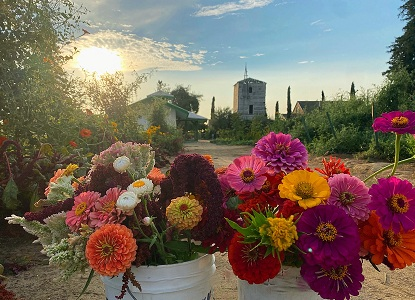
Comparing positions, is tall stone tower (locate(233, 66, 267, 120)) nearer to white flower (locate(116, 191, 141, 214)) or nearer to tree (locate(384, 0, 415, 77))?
tree (locate(384, 0, 415, 77))

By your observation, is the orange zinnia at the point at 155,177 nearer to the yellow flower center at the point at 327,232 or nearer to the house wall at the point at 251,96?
the yellow flower center at the point at 327,232

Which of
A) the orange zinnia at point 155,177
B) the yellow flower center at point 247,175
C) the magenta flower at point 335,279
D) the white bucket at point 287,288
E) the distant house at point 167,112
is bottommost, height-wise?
the white bucket at point 287,288

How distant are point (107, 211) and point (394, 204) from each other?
724mm

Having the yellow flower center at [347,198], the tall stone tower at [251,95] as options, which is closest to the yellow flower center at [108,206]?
the yellow flower center at [347,198]

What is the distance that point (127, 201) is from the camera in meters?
0.90

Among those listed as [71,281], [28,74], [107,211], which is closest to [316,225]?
[107,211]

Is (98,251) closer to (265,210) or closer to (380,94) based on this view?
(265,210)

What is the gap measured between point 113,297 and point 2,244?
2.16 meters

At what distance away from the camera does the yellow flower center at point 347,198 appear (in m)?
0.95

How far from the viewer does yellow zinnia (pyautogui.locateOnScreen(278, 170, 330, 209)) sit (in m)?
0.90

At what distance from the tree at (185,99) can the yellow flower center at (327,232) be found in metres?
37.7

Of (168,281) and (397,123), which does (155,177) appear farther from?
(397,123)

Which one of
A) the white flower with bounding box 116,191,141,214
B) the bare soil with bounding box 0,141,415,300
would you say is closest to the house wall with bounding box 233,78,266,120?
the bare soil with bounding box 0,141,415,300

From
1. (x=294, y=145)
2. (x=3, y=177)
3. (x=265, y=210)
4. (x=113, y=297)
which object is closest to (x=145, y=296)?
(x=113, y=297)
